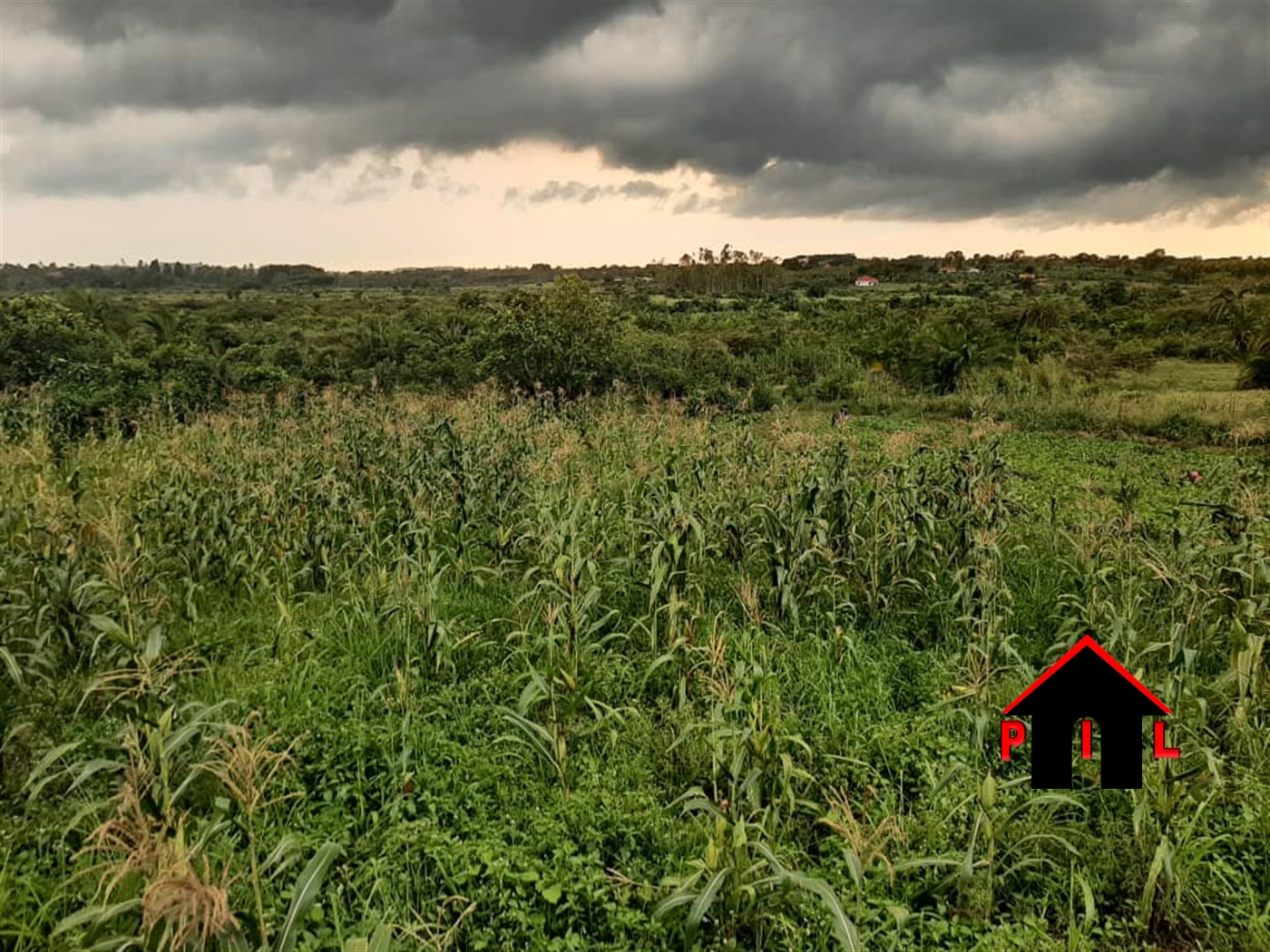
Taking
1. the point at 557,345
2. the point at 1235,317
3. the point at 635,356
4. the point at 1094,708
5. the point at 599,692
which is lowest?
the point at 599,692

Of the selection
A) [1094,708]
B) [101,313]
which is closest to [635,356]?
[101,313]

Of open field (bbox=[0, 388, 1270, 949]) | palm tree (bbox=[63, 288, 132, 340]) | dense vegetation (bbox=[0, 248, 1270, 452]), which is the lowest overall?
open field (bbox=[0, 388, 1270, 949])

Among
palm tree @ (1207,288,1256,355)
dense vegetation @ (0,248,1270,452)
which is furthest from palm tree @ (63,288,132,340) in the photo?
palm tree @ (1207,288,1256,355)

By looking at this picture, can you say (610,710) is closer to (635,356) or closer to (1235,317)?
(635,356)

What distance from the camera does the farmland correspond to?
8.66ft

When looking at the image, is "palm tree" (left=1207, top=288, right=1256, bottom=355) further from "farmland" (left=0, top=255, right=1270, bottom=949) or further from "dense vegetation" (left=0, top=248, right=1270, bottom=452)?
"farmland" (left=0, top=255, right=1270, bottom=949)

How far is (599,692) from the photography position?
4.17m

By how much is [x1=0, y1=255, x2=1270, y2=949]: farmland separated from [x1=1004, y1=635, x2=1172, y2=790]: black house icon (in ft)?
0.60

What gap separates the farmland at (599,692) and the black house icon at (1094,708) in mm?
184

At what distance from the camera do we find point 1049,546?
6.26m

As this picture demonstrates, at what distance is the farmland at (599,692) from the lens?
264 centimetres

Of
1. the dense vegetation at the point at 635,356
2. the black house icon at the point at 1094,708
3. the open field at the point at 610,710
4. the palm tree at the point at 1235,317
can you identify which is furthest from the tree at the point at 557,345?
the palm tree at the point at 1235,317

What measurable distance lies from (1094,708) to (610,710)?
7.10ft

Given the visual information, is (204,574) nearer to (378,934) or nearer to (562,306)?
(378,934)
